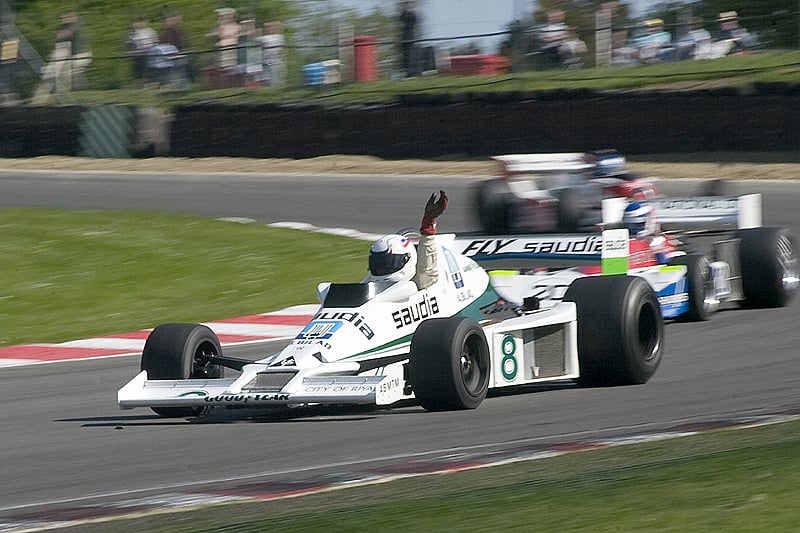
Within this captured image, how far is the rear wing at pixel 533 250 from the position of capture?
10633 millimetres

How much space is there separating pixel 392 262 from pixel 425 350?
911 millimetres

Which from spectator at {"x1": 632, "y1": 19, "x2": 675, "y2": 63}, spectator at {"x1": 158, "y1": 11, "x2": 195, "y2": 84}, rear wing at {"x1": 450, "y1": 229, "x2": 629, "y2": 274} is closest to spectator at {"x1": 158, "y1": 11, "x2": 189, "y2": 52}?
spectator at {"x1": 158, "y1": 11, "x2": 195, "y2": 84}

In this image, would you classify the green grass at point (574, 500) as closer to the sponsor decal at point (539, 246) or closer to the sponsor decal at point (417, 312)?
the sponsor decal at point (417, 312)

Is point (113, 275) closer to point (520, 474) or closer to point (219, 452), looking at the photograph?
point (219, 452)

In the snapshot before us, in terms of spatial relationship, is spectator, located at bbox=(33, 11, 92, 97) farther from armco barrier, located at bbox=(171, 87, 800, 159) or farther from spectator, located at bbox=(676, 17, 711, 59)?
spectator, located at bbox=(676, 17, 711, 59)

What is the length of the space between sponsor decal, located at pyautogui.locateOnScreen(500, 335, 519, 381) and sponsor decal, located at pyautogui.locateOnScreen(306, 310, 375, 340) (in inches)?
31.7

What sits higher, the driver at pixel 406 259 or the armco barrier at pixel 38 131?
the driver at pixel 406 259

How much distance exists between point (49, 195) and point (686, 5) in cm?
1094

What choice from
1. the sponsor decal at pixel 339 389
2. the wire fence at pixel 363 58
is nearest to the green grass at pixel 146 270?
the sponsor decal at pixel 339 389

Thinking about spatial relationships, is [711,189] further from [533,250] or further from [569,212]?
[533,250]

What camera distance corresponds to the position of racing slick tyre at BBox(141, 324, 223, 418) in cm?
787

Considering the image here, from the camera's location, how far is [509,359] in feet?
26.6

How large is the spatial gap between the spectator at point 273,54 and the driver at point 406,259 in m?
19.4

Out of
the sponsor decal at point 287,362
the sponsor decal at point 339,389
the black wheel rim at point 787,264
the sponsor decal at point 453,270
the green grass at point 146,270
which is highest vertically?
the sponsor decal at point 453,270
